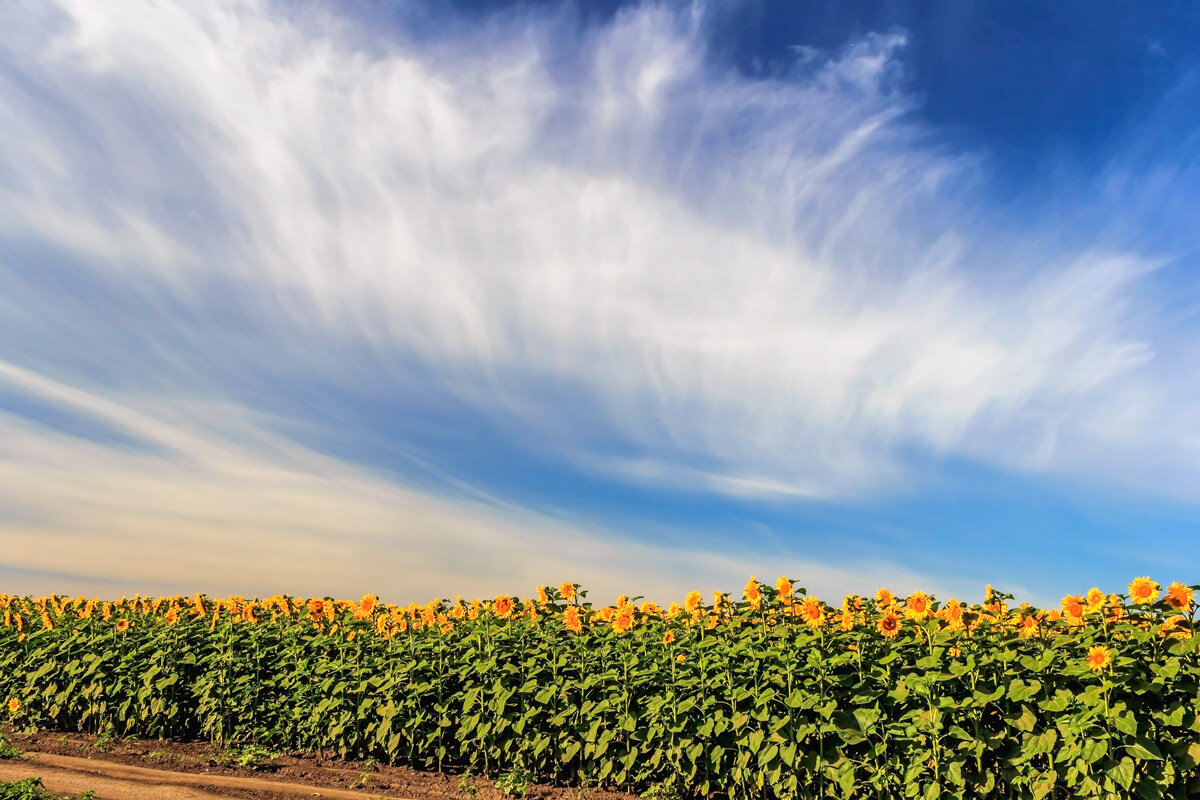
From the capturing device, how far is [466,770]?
7.88m

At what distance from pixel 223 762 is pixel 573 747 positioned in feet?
13.4

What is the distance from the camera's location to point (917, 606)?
22.1 ft

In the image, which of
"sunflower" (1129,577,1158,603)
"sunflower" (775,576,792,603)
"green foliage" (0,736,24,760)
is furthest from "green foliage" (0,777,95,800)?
"sunflower" (1129,577,1158,603)

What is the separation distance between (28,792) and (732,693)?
5.98 meters

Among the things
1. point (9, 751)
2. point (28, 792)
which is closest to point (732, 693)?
point (28, 792)

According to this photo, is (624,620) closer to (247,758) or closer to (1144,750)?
(1144,750)

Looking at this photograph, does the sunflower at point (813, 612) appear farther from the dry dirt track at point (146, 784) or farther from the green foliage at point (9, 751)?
the green foliage at point (9, 751)

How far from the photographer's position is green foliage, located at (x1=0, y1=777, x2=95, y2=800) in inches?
258

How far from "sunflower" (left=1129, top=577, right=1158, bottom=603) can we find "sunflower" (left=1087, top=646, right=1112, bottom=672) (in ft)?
1.95

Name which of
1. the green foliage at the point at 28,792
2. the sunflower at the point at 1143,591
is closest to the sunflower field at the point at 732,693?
the sunflower at the point at 1143,591

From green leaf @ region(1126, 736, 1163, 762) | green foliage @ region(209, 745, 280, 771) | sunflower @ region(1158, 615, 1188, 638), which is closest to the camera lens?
green leaf @ region(1126, 736, 1163, 762)

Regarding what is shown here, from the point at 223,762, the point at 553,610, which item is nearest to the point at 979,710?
the point at 553,610

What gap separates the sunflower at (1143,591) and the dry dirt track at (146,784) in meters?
6.55

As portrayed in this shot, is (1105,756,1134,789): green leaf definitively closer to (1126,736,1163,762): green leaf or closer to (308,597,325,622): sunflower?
(1126,736,1163,762): green leaf
